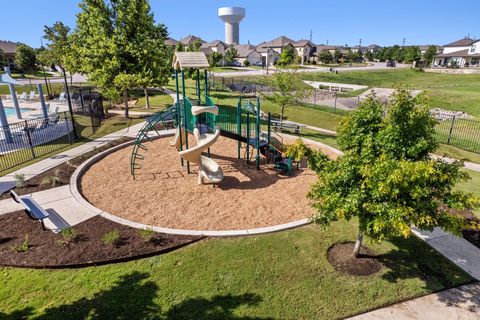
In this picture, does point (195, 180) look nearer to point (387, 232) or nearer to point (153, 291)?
point (153, 291)

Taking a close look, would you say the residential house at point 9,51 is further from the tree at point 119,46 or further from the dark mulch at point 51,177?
the dark mulch at point 51,177

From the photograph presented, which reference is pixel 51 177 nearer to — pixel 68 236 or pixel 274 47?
pixel 68 236

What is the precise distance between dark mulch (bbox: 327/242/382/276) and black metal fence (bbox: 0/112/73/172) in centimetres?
1417

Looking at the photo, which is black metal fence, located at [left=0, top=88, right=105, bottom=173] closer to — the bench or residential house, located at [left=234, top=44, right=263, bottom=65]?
the bench

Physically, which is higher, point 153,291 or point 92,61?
point 92,61

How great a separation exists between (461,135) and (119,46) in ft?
83.1

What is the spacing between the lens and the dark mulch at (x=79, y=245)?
7582 millimetres

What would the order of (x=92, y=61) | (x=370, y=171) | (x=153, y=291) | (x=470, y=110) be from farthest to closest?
1. (x=470, y=110)
2. (x=92, y=61)
3. (x=153, y=291)
4. (x=370, y=171)

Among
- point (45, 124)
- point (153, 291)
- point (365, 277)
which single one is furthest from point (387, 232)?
point (45, 124)

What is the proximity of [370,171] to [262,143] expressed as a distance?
925 cm

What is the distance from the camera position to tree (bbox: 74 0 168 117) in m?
21.6

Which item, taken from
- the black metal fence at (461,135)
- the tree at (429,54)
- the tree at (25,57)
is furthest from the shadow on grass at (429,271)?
the tree at (429,54)

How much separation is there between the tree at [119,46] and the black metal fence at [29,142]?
4.78 metres

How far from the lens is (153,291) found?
21.9 ft
